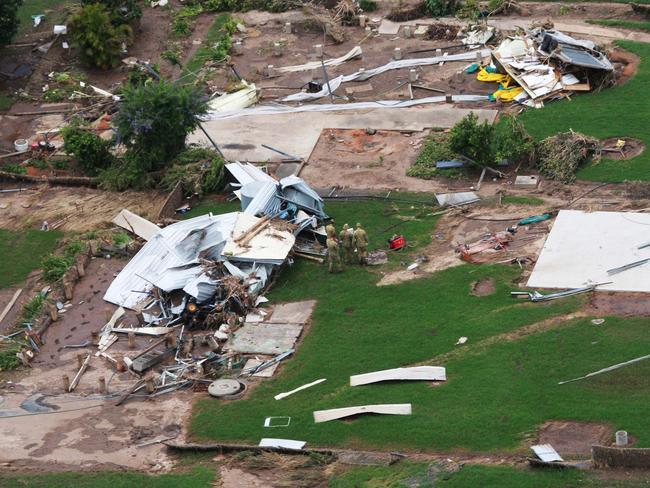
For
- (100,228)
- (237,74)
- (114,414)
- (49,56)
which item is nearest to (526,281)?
(114,414)

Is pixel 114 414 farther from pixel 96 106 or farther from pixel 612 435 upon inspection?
pixel 96 106

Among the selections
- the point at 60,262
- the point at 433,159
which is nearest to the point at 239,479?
the point at 60,262

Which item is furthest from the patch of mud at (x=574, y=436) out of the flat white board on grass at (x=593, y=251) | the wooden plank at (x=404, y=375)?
the flat white board on grass at (x=593, y=251)

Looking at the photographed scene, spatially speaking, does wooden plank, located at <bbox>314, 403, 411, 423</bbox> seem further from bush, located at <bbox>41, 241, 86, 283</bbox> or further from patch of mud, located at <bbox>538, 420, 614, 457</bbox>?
bush, located at <bbox>41, 241, 86, 283</bbox>

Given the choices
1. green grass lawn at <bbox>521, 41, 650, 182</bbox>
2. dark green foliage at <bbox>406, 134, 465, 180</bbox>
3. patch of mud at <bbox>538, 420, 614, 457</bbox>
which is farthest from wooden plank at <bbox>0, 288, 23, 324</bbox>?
green grass lawn at <bbox>521, 41, 650, 182</bbox>

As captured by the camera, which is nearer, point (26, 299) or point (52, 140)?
point (26, 299)

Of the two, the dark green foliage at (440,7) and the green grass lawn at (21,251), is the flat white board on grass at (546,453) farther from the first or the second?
the dark green foliage at (440,7)

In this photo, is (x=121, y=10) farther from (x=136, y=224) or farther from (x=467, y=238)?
(x=467, y=238)

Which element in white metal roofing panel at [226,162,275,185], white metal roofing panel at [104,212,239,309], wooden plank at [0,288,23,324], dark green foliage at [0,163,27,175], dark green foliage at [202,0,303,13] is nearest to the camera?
white metal roofing panel at [104,212,239,309]
